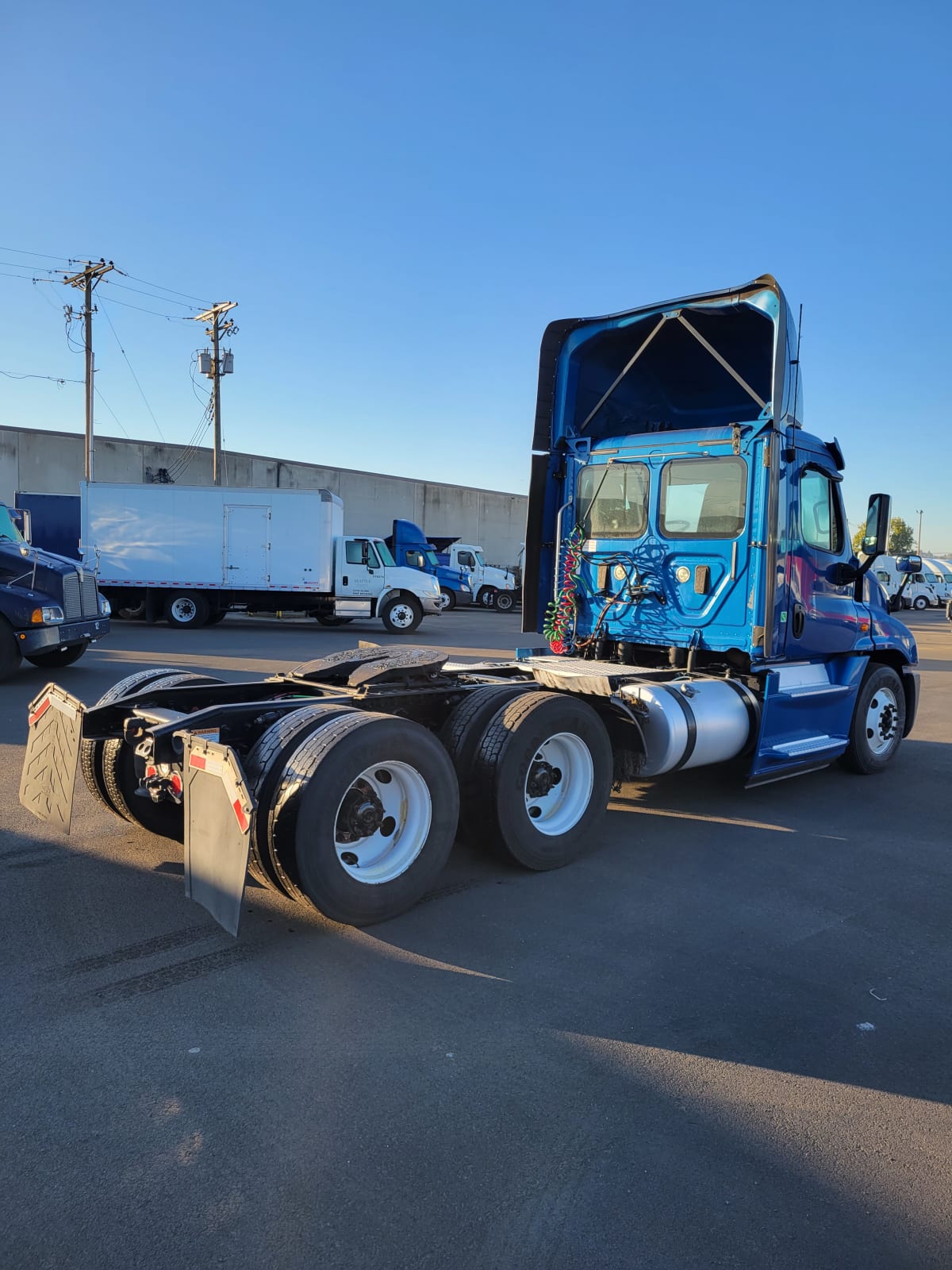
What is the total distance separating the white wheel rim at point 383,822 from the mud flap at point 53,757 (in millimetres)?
1516

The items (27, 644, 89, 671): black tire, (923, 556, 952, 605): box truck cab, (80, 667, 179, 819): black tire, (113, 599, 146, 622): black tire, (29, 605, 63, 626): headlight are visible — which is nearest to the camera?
(80, 667, 179, 819): black tire

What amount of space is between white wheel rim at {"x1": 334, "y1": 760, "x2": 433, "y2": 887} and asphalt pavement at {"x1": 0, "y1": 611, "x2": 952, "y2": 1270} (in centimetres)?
28

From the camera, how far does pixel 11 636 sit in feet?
35.9

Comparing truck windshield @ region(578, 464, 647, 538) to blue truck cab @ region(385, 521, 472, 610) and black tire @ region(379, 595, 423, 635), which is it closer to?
black tire @ region(379, 595, 423, 635)

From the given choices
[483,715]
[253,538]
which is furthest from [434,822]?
[253,538]

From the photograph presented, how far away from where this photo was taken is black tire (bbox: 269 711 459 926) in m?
3.90

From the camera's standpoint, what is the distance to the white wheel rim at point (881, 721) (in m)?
7.88

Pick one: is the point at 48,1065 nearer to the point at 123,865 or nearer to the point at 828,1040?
the point at 123,865

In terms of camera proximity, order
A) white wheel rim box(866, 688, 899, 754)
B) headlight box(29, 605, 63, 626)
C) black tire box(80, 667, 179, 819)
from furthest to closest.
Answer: headlight box(29, 605, 63, 626) → white wheel rim box(866, 688, 899, 754) → black tire box(80, 667, 179, 819)

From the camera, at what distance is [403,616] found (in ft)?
73.4

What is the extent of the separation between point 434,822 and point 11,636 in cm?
850

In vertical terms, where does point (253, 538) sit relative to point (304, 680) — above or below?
above

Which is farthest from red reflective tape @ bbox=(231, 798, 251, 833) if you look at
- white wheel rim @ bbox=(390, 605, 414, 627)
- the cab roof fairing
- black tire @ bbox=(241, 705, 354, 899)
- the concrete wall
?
the concrete wall

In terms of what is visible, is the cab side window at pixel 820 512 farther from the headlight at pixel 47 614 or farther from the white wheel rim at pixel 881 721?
the headlight at pixel 47 614
